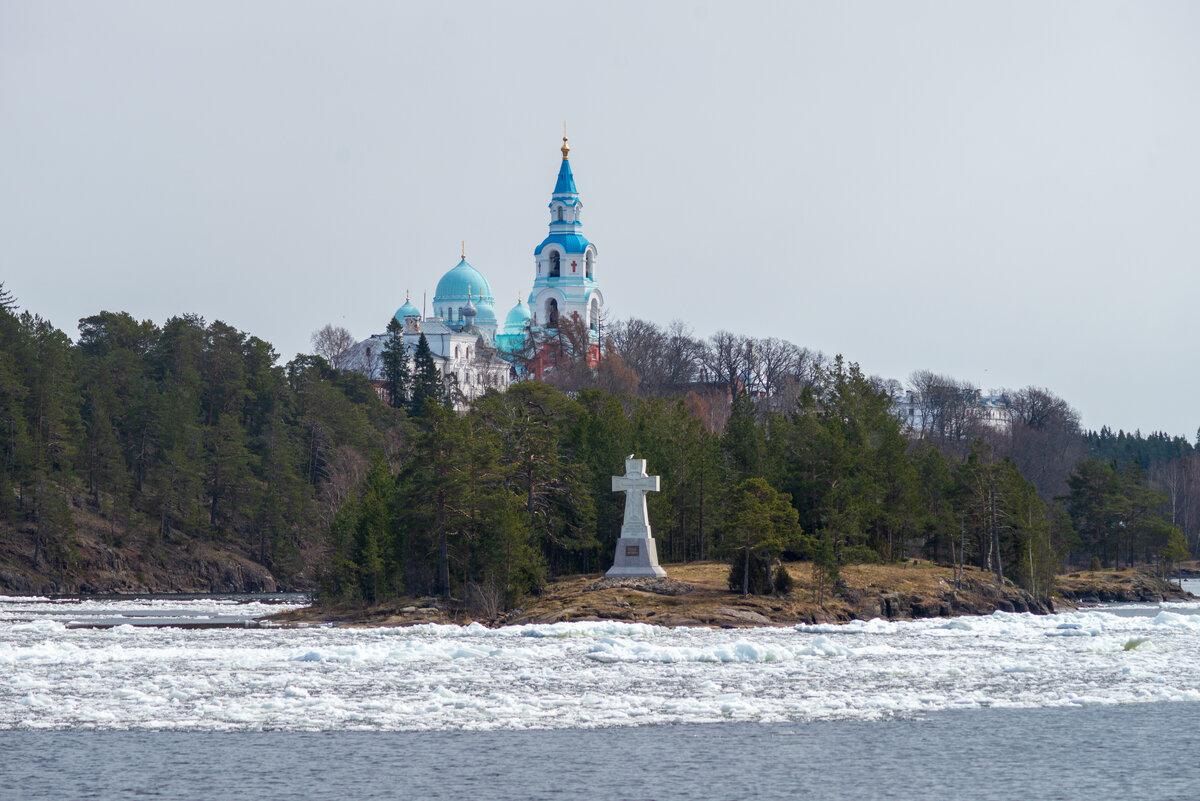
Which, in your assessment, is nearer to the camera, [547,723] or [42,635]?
[547,723]

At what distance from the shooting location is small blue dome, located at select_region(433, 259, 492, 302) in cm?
17334

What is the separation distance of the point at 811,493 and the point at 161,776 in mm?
46698

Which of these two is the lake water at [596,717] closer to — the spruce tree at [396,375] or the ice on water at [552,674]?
the ice on water at [552,674]

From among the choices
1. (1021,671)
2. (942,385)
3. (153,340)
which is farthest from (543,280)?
(1021,671)

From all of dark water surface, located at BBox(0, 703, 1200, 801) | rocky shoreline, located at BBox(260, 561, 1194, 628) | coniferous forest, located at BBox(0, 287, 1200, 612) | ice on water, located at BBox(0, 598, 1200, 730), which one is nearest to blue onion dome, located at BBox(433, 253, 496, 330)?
coniferous forest, located at BBox(0, 287, 1200, 612)

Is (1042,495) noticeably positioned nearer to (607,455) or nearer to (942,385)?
(942,385)

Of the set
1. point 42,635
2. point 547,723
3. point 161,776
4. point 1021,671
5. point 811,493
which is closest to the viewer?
point 161,776

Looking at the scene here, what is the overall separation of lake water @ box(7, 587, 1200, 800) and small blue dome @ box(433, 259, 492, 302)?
13069 centimetres

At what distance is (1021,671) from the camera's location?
116ft

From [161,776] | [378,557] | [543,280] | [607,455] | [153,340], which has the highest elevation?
[543,280]

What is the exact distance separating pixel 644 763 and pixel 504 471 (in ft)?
116

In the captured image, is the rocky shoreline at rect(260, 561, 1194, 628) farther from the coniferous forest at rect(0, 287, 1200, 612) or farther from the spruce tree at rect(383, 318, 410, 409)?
the spruce tree at rect(383, 318, 410, 409)

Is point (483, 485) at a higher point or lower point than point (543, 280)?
lower

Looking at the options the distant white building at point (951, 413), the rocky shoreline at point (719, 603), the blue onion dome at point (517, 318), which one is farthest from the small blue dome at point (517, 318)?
the rocky shoreline at point (719, 603)
